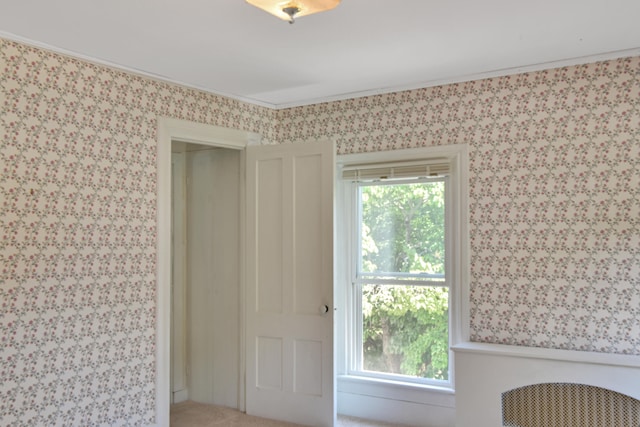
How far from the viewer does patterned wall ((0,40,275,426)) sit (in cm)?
313

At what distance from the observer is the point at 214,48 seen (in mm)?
3387

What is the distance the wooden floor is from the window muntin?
0.42 meters

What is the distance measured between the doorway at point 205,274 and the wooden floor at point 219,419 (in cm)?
13

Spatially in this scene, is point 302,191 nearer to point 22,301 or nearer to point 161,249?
point 161,249

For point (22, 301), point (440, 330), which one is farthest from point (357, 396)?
point (22, 301)

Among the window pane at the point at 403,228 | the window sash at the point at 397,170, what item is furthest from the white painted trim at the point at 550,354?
the window sash at the point at 397,170

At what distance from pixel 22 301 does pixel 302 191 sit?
2055 mm

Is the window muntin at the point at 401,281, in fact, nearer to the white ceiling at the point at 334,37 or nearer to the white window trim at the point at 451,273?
the white window trim at the point at 451,273

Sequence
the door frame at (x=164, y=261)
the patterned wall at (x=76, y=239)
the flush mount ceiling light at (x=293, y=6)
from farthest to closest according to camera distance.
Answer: the door frame at (x=164, y=261)
the patterned wall at (x=76, y=239)
the flush mount ceiling light at (x=293, y=6)

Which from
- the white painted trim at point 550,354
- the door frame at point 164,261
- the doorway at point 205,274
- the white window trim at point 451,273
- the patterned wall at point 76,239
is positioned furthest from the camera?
the doorway at point 205,274

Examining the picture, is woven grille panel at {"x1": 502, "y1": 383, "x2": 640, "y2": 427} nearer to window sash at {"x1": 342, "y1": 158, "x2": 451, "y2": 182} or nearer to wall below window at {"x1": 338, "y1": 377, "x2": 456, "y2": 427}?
wall below window at {"x1": 338, "y1": 377, "x2": 456, "y2": 427}

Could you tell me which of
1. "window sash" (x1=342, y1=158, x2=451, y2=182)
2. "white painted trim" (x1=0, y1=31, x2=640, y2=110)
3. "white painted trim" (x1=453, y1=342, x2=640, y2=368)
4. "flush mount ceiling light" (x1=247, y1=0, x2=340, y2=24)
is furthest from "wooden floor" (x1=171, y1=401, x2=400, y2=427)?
"flush mount ceiling light" (x1=247, y1=0, x2=340, y2=24)

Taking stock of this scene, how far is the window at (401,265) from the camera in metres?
4.23

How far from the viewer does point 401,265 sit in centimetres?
447
